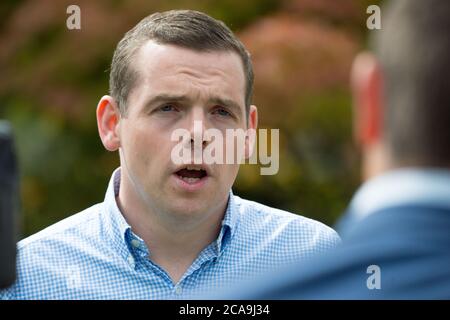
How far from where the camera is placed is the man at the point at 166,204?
91.9 inches

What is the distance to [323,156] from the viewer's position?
235 inches

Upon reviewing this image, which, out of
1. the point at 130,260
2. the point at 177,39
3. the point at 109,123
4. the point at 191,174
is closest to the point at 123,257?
the point at 130,260

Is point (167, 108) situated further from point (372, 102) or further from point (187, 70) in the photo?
point (372, 102)

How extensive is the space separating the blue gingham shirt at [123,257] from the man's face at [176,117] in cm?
12

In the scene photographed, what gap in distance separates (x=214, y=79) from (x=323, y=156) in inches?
142

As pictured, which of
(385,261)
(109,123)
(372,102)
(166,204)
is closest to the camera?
(385,261)

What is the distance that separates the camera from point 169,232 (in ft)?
7.83

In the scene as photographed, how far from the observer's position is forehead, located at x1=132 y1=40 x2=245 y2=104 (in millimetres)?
2410

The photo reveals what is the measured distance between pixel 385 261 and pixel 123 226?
5.08 ft

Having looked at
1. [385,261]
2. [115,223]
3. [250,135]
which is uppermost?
[250,135]

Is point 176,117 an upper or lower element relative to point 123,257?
upper

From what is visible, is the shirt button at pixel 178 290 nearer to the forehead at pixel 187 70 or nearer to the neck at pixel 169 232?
the neck at pixel 169 232
